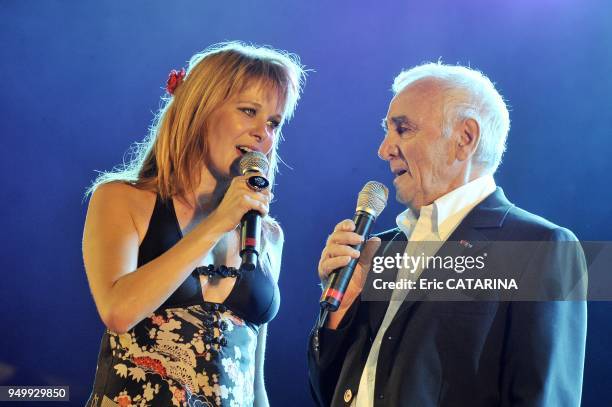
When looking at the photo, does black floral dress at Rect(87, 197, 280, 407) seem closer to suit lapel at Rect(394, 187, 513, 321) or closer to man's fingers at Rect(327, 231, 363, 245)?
man's fingers at Rect(327, 231, 363, 245)

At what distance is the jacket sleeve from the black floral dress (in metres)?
0.72

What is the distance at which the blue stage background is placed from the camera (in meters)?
3.19

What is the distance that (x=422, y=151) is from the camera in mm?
1903

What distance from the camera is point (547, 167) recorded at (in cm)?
318

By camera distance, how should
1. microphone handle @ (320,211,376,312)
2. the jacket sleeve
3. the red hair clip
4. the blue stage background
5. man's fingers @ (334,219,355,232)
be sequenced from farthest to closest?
the blue stage background, the red hair clip, man's fingers @ (334,219,355,232), microphone handle @ (320,211,376,312), the jacket sleeve

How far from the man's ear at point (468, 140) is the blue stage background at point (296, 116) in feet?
4.46

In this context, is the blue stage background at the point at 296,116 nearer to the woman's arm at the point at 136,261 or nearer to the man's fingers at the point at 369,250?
the man's fingers at the point at 369,250

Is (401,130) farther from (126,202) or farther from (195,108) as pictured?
(126,202)

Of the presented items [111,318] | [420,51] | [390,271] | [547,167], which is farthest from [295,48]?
[111,318]

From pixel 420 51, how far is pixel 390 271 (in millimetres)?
1659

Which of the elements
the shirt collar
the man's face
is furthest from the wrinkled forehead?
the shirt collar

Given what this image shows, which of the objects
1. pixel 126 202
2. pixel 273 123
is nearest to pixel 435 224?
pixel 273 123

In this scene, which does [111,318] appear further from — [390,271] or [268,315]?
[390,271]

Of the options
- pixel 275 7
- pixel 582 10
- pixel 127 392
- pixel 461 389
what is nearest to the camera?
pixel 461 389
